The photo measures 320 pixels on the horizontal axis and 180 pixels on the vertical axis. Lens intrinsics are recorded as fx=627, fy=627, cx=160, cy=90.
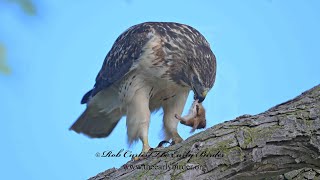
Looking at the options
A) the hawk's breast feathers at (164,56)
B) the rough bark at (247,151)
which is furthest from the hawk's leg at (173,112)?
the rough bark at (247,151)

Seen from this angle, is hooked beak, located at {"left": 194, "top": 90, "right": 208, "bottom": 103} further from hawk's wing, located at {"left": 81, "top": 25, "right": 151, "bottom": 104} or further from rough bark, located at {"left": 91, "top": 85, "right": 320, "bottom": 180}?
rough bark, located at {"left": 91, "top": 85, "right": 320, "bottom": 180}

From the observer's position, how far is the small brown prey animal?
21.7ft

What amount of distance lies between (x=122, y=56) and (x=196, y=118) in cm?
149

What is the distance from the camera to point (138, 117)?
23.5 feet

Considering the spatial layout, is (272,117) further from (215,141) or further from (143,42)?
(143,42)

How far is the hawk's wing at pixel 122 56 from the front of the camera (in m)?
7.48

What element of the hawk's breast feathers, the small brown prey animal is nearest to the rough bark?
the small brown prey animal

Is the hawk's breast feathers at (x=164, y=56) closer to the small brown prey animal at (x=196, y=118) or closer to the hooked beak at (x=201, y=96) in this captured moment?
the hooked beak at (x=201, y=96)

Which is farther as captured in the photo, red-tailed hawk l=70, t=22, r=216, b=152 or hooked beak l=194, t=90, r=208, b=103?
red-tailed hawk l=70, t=22, r=216, b=152

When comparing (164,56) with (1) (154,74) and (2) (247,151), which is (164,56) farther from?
(2) (247,151)

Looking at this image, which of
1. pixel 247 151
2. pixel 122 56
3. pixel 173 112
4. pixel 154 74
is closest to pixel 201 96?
pixel 154 74

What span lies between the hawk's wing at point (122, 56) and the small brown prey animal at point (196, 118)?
110 cm

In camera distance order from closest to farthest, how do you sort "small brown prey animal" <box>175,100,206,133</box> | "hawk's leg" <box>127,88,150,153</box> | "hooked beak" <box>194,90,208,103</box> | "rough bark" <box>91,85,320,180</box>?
"rough bark" <box>91,85,320,180</box>
"small brown prey animal" <box>175,100,206,133</box>
"hooked beak" <box>194,90,208,103</box>
"hawk's leg" <box>127,88,150,153</box>

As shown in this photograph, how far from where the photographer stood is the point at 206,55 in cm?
741
